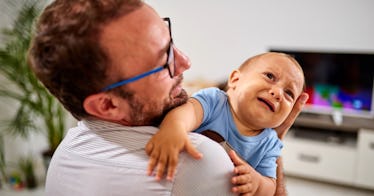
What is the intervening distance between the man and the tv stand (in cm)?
271

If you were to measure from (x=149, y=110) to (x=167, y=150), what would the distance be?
0.49ft

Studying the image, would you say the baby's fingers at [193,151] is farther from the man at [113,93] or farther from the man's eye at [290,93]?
the man's eye at [290,93]

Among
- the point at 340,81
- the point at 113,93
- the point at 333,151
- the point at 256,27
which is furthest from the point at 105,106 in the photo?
the point at 256,27

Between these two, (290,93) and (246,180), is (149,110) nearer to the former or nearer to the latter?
(246,180)

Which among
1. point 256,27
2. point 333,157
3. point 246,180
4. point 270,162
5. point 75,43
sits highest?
point 75,43

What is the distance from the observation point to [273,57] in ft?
3.55

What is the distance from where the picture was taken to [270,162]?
98cm

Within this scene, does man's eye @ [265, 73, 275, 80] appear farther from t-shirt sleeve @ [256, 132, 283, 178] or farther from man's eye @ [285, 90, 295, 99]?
t-shirt sleeve @ [256, 132, 283, 178]

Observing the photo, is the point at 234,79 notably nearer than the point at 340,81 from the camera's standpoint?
Yes

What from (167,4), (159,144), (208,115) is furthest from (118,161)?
(167,4)

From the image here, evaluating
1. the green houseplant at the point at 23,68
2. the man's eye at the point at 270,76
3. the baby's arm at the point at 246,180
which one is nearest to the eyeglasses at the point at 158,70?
the baby's arm at the point at 246,180

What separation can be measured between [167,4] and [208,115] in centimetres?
331

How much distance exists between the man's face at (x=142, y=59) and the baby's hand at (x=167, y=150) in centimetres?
10

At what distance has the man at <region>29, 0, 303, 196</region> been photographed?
0.68 meters
